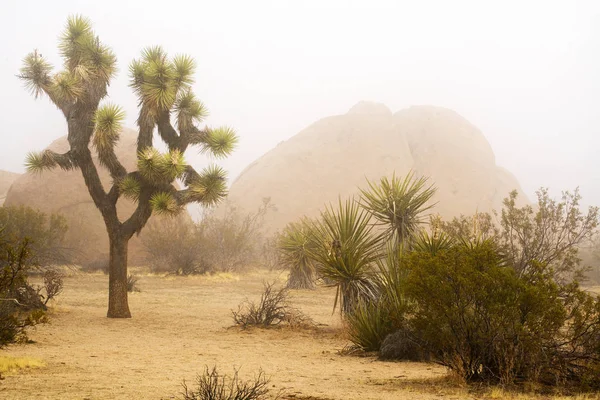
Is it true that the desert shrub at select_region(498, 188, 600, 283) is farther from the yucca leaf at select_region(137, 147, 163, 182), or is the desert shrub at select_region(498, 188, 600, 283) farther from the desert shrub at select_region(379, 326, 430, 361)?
the yucca leaf at select_region(137, 147, 163, 182)

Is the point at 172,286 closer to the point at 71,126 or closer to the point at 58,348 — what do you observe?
the point at 71,126

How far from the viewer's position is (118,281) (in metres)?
13.2

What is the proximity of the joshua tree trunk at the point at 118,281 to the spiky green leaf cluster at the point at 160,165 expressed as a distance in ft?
5.52

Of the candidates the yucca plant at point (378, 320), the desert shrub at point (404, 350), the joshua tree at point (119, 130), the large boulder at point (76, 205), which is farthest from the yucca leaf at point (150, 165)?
the large boulder at point (76, 205)

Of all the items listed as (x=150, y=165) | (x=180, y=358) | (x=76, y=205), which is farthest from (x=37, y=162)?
(x=76, y=205)

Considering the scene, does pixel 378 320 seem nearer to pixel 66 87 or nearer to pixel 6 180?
pixel 66 87

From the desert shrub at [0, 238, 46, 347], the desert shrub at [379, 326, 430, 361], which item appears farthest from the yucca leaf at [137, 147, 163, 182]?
the desert shrub at [379, 326, 430, 361]

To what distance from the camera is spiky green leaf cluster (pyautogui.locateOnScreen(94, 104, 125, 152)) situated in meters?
12.6

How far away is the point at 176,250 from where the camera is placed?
27.6 metres

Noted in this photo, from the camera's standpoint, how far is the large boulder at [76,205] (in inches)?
1254

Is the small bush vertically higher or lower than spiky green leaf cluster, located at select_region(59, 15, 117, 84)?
lower

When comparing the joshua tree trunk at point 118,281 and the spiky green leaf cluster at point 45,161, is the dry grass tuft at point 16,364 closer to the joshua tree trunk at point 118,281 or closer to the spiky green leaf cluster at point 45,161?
the joshua tree trunk at point 118,281

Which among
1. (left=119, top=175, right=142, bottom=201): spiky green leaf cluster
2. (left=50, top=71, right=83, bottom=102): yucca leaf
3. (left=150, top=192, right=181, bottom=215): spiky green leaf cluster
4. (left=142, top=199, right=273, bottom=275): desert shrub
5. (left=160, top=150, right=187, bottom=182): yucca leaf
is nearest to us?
(left=160, top=150, right=187, bottom=182): yucca leaf

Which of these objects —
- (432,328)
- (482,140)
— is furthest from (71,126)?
(482,140)
